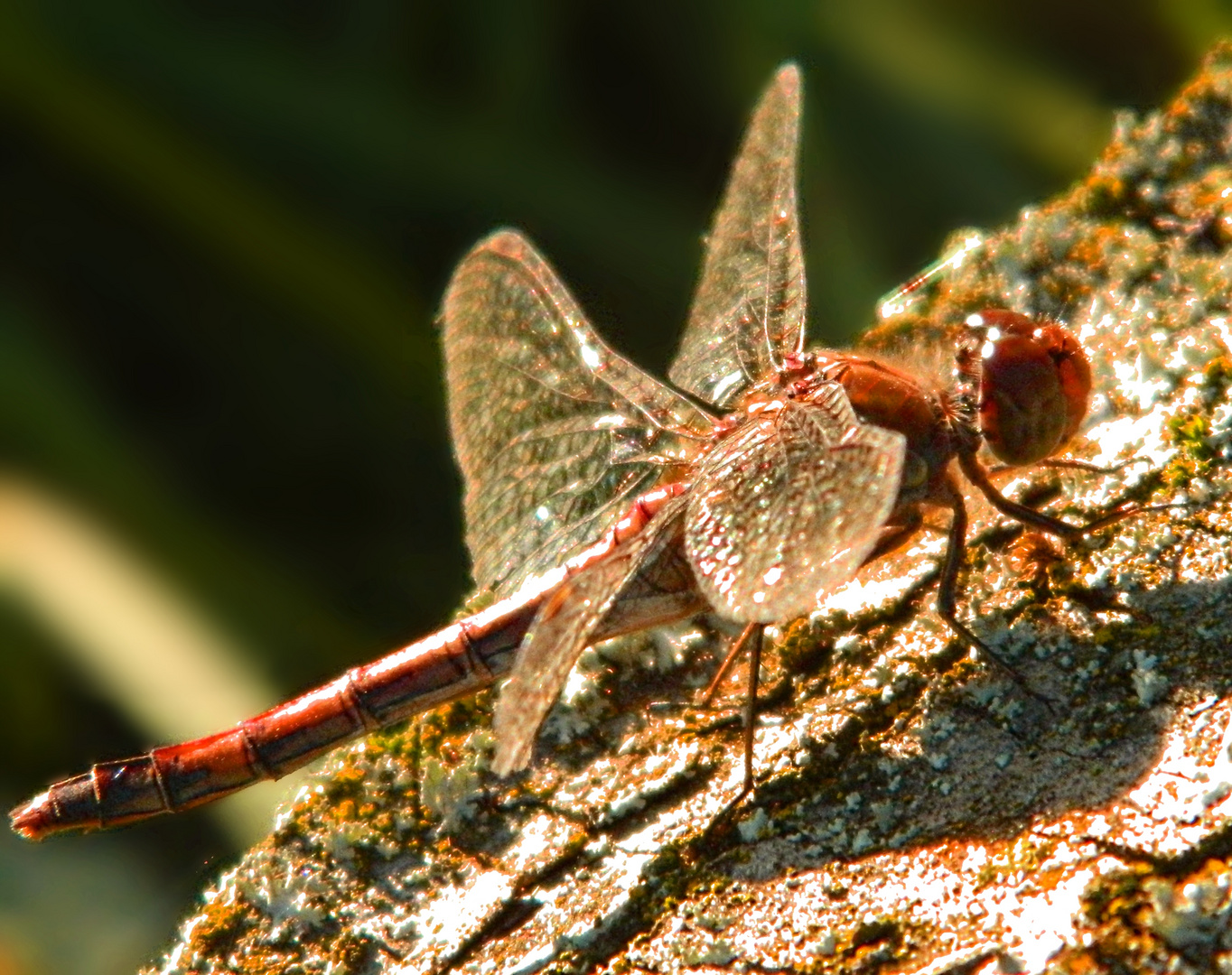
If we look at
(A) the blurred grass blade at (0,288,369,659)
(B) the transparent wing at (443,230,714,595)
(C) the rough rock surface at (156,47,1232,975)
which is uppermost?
(A) the blurred grass blade at (0,288,369,659)

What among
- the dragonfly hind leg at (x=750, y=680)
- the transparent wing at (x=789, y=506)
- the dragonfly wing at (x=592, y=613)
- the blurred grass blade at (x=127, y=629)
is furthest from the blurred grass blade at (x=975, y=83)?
the blurred grass blade at (x=127, y=629)

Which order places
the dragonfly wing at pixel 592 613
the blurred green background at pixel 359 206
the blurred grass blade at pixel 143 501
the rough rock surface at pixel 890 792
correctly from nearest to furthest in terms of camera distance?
the rough rock surface at pixel 890 792, the dragonfly wing at pixel 592 613, the blurred grass blade at pixel 143 501, the blurred green background at pixel 359 206

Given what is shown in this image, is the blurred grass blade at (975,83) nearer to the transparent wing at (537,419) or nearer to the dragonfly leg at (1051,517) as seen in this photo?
the transparent wing at (537,419)

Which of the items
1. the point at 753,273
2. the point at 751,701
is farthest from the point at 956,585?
the point at 753,273

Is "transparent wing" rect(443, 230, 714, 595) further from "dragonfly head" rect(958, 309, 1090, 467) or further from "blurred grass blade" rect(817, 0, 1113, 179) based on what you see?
"blurred grass blade" rect(817, 0, 1113, 179)

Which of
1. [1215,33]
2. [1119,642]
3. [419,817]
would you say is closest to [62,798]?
[419,817]

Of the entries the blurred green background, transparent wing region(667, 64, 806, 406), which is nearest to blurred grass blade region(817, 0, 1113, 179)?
the blurred green background

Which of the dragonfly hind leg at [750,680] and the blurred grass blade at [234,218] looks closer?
the dragonfly hind leg at [750,680]

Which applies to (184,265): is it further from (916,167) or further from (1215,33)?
(1215,33)

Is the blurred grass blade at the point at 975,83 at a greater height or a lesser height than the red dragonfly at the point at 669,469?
greater
